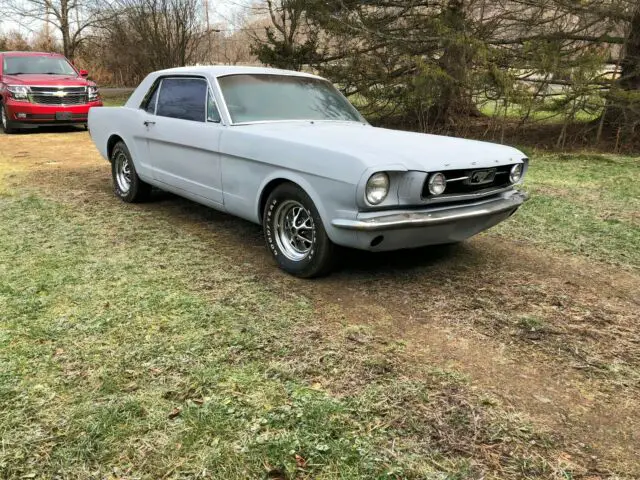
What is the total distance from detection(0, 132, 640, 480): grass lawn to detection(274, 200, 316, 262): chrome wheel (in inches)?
9.0

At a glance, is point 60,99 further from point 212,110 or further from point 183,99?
point 212,110

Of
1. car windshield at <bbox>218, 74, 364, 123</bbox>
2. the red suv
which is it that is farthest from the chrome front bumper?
the red suv

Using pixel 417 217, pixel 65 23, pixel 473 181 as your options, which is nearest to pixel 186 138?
pixel 417 217

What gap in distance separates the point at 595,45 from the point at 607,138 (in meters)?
1.85

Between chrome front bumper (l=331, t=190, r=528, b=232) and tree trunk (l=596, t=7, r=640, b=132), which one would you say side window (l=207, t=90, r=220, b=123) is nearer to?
chrome front bumper (l=331, t=190, r=528, b=232)

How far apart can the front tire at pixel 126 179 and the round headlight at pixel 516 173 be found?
12.8 ft

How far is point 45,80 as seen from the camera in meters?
12.2

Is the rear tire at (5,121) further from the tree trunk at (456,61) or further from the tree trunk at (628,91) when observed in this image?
the tree trunk at (628,91)

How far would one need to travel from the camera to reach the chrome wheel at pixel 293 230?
3871 millimetres

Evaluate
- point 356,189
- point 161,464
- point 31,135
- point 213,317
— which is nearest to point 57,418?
point 161,464

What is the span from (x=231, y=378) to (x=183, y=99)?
3211 mm

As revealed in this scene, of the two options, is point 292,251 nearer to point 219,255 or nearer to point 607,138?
point 219,255

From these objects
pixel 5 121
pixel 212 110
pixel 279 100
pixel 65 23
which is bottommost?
pixel 5 121

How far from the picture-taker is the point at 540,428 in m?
2.32
